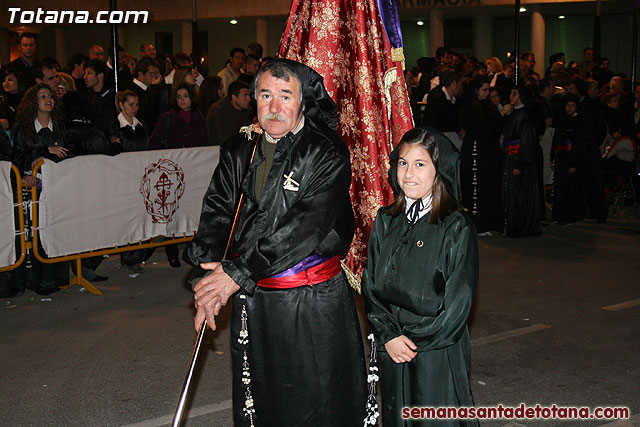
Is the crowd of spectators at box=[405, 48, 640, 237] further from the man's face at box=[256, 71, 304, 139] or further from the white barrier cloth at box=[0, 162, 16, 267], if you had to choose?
the man's face at box=[256, 71, 304, 139]

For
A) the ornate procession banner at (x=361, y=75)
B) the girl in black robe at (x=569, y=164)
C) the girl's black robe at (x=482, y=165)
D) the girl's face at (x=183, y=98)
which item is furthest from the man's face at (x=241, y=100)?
the ornate procession banner at (x=361, y=75)

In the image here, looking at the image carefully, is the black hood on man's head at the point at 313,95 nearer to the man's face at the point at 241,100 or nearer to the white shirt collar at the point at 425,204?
the white shirt collar at the point at 425,204

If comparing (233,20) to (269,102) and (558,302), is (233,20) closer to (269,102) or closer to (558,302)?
(558,302)

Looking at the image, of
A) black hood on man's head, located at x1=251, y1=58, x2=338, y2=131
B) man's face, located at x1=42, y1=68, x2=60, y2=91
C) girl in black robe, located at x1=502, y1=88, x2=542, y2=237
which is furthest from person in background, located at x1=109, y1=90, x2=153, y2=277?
black hood on man's head, located at x1=251, y1=58, x2=338, y2=131

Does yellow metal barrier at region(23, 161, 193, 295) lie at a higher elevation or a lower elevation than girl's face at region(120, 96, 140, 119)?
lower

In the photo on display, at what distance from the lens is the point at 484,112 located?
10641 millimetres

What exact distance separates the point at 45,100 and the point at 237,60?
6.39m

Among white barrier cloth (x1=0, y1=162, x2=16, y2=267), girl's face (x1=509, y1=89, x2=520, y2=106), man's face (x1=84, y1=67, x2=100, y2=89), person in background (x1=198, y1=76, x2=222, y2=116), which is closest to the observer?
white barrier cloth (x1=0, y1=162, x2=16, y2=267)

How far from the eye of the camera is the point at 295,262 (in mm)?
3537

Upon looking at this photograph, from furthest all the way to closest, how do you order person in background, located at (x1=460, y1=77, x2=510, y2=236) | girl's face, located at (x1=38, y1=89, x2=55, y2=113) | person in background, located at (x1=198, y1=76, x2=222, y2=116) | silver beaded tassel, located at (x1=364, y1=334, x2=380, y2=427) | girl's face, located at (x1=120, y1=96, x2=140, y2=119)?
person in background, located at (x1=198, y1=76, x2=222, y2=116)
person in background, located at (x1=460, y1=77, x2=510, y2=236)
girl's face, located at (x1=120, y1=96, x2=140, y2=119)
girl's face, located at (x1=38, y1=89, x2=55, y2=113)
silver beaded tassel, located at (x1=364, y1=334, x2=380, y2=427)

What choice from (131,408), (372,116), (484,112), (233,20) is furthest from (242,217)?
(233,20)

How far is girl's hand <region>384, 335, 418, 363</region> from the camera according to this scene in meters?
3.57

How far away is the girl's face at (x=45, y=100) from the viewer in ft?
26.2

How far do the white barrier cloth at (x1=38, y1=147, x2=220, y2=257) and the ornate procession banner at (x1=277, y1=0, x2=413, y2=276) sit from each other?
4.27 meters
